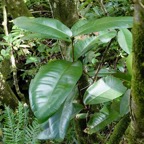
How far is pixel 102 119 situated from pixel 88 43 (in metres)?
0.25

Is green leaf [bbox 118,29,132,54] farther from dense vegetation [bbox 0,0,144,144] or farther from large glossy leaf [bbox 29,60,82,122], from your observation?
large glossy leaf [bbox 29,60,82,122]

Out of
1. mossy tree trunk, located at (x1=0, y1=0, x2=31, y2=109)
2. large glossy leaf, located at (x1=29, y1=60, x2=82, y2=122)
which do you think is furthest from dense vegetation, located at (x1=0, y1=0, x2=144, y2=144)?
mossy tree trunk, located at (x1=0, y1=0, x2=31, y2=109)

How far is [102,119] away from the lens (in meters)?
0.91

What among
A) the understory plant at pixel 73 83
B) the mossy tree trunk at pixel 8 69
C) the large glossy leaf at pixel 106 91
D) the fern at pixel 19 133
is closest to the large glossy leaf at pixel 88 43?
the understory plant at pixel 73 83

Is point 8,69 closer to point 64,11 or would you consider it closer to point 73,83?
point 64,11

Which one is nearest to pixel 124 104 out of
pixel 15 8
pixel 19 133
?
pixel 19 133

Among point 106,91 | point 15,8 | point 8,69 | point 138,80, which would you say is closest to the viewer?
point 138,80

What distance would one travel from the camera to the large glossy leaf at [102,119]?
35.3 inches

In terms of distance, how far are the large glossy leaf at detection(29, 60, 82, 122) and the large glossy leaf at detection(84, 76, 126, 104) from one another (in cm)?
10

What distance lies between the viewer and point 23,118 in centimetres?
143

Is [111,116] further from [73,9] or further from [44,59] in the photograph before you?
[44,59]

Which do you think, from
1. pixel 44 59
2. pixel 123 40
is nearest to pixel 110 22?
pixel 123 40

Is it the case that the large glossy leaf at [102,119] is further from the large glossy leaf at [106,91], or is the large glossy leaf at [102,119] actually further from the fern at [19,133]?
the fern at [19,133]

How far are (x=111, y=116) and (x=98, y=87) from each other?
13 centimetres
